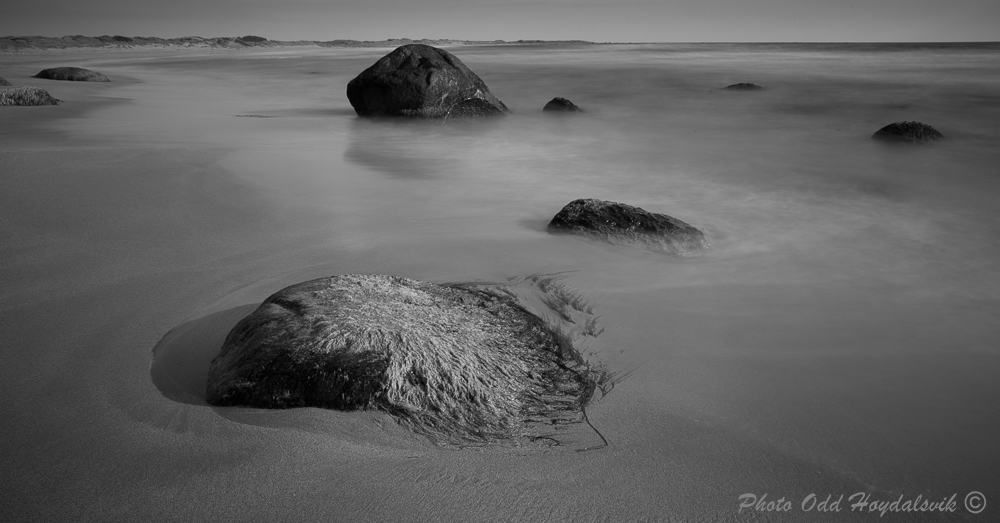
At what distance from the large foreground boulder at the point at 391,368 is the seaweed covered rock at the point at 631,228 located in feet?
6.36

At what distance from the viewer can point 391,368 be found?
2.21 metres

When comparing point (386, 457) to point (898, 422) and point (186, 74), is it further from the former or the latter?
point (186, 74)

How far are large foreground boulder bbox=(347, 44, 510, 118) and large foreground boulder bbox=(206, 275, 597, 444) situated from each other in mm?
8522

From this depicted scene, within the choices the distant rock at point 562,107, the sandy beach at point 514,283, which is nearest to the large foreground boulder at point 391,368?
the sandy beach at point 514,283

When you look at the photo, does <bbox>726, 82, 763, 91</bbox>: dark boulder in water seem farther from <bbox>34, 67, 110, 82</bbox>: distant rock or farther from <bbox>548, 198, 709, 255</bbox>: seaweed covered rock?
<bbox>34, 67, 110, 82</bbox>: distant rock

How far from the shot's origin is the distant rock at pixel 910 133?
8852mm

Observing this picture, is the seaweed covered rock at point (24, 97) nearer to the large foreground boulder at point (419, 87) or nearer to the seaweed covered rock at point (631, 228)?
the large foreground boulder at point (419, 87)

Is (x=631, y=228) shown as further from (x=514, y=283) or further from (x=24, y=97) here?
(x=24, y=97)

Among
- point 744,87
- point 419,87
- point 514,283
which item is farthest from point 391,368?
point 744,87

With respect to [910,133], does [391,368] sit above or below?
below

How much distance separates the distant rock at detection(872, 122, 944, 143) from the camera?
885cm

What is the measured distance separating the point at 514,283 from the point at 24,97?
11.4 metres

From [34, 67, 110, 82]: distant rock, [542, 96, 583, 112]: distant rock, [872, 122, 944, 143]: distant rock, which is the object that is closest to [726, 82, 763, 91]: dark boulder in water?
[542, 96, 583, 112]: distant rock

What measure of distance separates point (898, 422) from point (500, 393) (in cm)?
161
